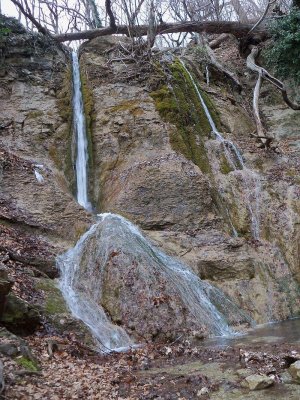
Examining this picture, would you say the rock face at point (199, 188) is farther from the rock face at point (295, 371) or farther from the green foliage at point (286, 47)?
the rock face at point (295, 371)

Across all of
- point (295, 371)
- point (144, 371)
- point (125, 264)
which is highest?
point (125, 264)

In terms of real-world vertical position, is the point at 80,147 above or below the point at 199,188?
above

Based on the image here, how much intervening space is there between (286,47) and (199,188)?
8.73 m

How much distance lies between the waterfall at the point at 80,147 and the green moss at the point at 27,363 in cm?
825

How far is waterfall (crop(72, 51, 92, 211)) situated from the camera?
14.1 metres

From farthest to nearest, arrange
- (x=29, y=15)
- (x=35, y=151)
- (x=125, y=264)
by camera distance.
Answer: (x=29, y=15) < (x=35, y=151) < (x=125, y=264)

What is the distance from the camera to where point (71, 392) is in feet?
16.8

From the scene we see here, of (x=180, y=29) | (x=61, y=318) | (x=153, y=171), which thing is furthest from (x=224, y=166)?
(x=180, y=29)

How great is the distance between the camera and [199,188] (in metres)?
12.9

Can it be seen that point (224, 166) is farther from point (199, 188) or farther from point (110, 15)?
point (110, 15)

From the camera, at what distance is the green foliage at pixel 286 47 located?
17672 mm

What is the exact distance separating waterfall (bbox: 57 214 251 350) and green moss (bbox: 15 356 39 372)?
2422 millimetres

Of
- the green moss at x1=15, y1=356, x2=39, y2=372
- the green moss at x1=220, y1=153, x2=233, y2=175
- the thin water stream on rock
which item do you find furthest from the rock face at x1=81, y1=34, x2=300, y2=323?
the green moss at x1=15, y1=356, x2=39, y2=372

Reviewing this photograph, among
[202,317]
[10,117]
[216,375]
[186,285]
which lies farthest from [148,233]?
[10,117]
